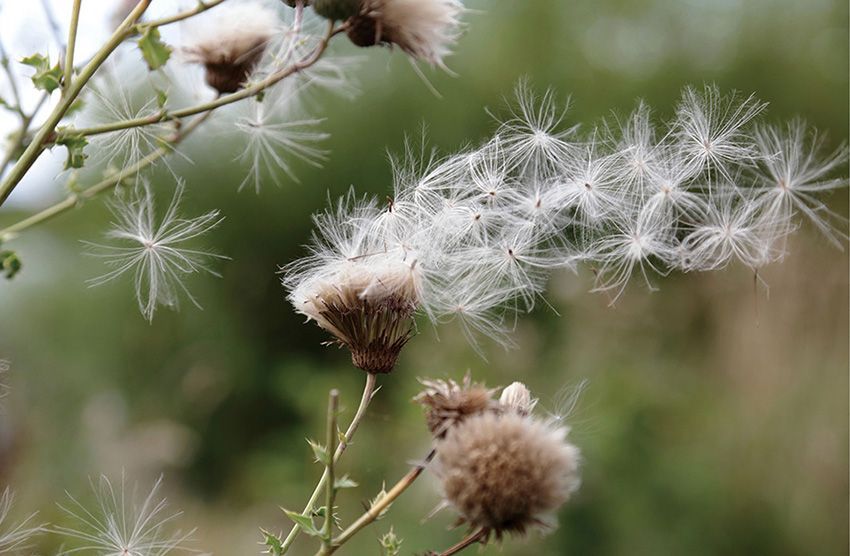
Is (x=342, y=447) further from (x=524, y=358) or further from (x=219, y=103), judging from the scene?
(x=524, y=358)

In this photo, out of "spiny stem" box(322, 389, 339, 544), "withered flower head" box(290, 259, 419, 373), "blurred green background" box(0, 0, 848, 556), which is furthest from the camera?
"blurred green background" box(0, 0, 848, 556)

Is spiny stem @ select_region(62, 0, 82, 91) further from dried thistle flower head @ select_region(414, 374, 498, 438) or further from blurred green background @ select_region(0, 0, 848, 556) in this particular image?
blurred green background @ select_region(0, 0, 848, 556)

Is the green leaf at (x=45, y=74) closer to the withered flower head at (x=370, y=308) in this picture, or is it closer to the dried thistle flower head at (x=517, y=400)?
the withered flower head at (x=370, y=308)

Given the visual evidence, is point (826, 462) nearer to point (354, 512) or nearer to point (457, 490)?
point (354, 512)

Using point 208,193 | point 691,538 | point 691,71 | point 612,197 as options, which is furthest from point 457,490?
point 208,193

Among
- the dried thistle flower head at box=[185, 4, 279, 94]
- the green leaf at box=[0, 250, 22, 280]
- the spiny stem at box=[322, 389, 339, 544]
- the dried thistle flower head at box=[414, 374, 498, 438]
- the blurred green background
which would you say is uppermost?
the blurred green background

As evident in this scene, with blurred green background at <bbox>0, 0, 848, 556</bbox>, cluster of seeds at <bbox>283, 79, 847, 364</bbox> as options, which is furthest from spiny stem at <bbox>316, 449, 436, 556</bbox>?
blurred green background at <bbox>0, 0, 848, 556</bbox>
